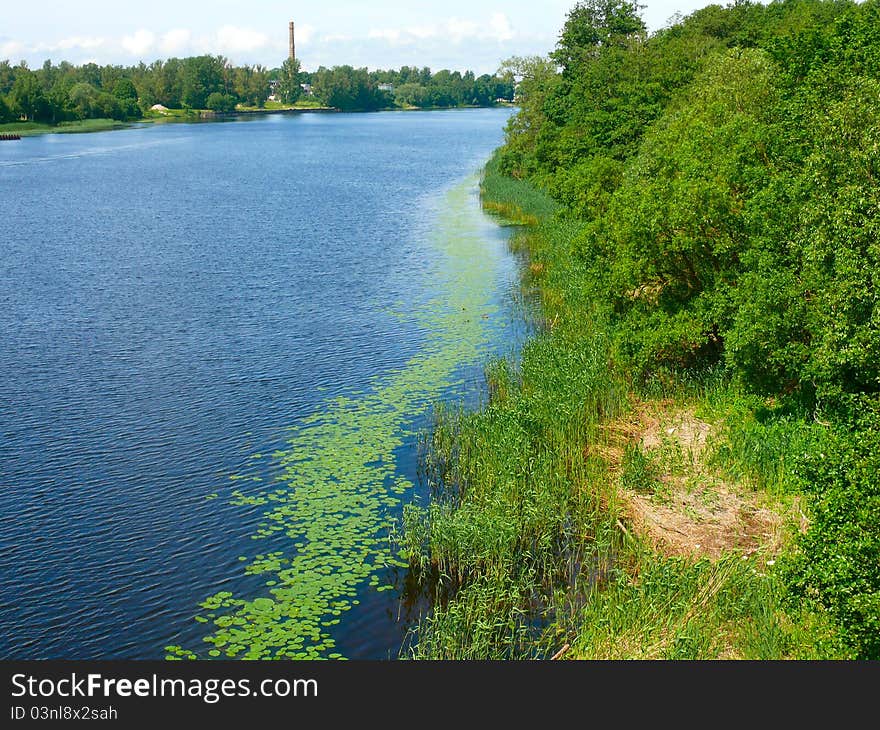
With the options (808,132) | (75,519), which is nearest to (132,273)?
(75,519)

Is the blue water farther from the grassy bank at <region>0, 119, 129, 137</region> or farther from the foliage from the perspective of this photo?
the grassy bank at <region>0, 119, 129, 137</region>

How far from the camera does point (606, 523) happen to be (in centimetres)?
2184

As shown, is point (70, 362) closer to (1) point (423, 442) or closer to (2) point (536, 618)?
(1) point (423, 442)

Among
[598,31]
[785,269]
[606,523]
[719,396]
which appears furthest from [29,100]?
[606,523]

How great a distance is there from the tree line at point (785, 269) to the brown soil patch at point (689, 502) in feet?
4.28

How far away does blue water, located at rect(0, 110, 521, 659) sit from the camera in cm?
2061

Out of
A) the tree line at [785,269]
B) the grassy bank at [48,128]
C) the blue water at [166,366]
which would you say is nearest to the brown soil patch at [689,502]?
the tree line at [785,269]

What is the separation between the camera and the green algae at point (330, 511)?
19.0 meters

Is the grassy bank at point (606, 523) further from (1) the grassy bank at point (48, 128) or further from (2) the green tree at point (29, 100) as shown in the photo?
(2) the green tree at point (29, 100)

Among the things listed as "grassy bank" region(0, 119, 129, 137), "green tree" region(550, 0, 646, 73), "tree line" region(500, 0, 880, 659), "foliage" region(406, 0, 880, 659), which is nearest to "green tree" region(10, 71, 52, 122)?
"grassy bank" region(0, 119, 129, 137)

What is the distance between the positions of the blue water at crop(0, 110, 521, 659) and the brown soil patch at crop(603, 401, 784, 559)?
22.5 ft

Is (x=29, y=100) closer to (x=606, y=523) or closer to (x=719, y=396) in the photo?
(x=719, y=396)

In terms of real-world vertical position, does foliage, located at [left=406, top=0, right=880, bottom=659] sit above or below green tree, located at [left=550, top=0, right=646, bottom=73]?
below

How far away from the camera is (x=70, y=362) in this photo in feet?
119
